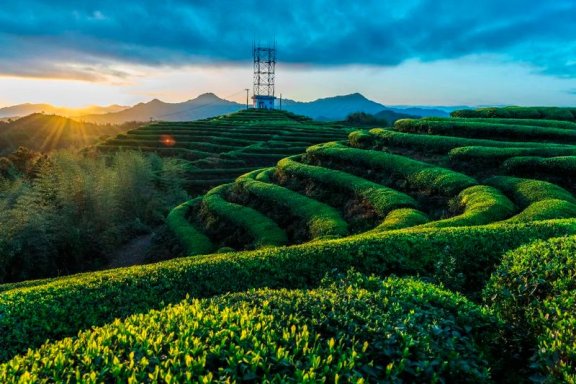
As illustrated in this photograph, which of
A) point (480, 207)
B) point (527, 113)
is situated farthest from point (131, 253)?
point (527, 113)

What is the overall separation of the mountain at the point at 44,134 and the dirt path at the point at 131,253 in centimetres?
7293

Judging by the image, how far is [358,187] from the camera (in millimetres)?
26469

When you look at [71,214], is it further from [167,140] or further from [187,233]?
[167,140]

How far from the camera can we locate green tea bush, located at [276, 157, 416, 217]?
23.6 m

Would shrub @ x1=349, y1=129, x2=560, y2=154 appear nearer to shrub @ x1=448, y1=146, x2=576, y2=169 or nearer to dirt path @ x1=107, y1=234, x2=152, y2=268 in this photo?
shrub @ x1=448, y1=146, x2=576, y2=169

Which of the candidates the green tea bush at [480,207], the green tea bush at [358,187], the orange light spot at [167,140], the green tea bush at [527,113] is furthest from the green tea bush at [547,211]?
the orange light spot at [167,140]

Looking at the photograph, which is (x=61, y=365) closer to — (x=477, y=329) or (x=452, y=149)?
(x=477, y=329)

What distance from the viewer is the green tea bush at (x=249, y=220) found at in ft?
79.1

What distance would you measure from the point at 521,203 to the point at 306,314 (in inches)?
744

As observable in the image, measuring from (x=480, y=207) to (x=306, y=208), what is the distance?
9735 millimetres

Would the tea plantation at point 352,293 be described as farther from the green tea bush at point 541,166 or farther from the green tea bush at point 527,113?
the green tea bush at point 527,113

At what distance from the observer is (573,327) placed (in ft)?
21.1

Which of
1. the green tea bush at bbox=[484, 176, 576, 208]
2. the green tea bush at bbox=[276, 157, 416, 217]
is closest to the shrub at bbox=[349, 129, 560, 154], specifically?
the green tea bush at bbox=[484, 176, 576, 208]

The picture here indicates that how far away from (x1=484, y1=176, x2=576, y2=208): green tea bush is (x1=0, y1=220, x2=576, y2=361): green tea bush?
711cm
